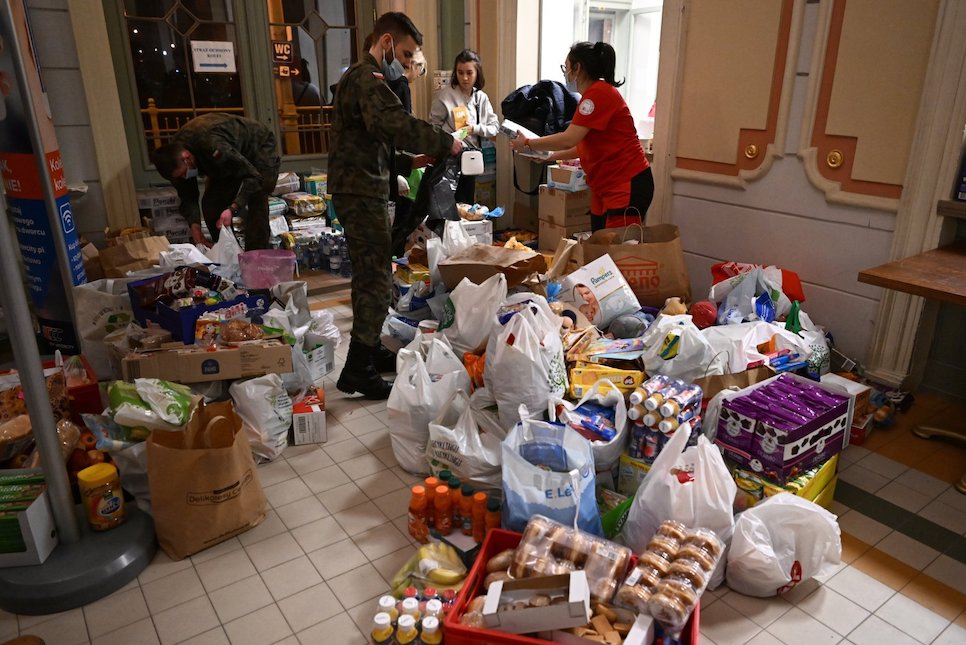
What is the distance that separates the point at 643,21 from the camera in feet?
18.5

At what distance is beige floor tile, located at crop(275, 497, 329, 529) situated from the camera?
2264 mm

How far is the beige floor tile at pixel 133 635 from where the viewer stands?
70.5 inches

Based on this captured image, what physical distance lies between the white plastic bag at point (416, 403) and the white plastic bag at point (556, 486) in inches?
20.4

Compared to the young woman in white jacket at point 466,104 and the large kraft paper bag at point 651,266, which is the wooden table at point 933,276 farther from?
the young woman in white jacket at point 466,104

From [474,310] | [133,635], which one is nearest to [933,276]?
[474,310]

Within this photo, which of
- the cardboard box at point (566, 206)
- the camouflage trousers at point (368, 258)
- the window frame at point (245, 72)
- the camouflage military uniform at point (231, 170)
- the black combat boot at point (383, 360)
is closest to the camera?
the camouflage trousers at point (368, 258)

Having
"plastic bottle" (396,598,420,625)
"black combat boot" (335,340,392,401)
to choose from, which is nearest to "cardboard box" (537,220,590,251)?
"black combat boot" (335,340,392,401)

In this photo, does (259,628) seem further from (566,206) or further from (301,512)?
(566,206)

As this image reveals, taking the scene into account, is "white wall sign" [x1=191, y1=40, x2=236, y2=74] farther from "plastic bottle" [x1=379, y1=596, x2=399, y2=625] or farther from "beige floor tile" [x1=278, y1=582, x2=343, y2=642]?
"plastic bottle" [x1=379, y1=596, x2=399, y2=625]

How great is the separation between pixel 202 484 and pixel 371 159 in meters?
1.52

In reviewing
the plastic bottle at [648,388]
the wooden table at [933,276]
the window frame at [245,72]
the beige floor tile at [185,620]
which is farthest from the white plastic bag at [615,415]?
the window frame at [245,72]

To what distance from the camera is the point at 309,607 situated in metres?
1.90

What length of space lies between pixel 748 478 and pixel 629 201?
5.40 feet

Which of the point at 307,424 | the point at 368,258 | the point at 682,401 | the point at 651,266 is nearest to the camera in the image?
the point at 682,401
